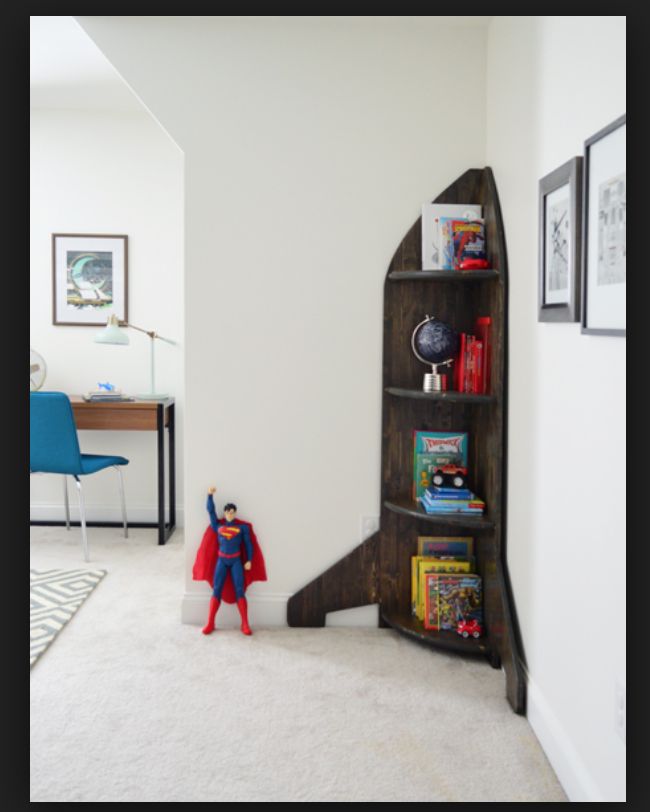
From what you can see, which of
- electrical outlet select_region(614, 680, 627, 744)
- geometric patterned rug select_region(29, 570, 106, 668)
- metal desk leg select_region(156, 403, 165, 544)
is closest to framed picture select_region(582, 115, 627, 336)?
electrical outlet select_region(614, 680, 627, 744)

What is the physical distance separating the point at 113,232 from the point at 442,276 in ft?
8.34

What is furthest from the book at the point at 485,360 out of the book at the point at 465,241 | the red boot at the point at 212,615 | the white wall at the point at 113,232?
the white wall at the point at 113,232

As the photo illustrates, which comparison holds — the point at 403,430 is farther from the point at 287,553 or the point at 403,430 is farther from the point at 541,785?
the point at 541,785

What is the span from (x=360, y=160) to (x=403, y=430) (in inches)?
43.3

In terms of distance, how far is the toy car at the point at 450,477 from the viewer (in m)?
2.91

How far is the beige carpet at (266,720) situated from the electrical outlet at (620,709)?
42 cm

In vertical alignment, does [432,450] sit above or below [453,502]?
above

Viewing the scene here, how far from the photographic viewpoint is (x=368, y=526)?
309cm

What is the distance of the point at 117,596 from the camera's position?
3.42m

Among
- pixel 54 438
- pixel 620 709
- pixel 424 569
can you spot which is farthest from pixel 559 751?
pixel 54 438

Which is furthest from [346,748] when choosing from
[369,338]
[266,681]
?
[369,338]

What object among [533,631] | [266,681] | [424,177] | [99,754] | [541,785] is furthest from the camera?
[424,177]

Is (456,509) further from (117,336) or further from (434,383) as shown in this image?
(117,336)

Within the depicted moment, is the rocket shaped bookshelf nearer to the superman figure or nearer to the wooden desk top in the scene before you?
the superman figure
